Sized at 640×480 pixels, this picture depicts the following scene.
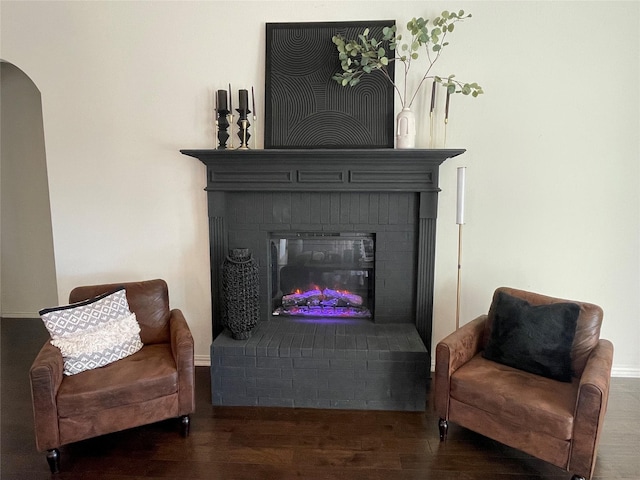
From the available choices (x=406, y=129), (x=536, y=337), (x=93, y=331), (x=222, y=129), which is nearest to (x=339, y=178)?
(x=406, y=129)

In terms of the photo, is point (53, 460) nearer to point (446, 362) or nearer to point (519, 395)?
point (446, 362)

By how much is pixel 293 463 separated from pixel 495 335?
134 cm

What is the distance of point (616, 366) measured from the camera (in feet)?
9.51

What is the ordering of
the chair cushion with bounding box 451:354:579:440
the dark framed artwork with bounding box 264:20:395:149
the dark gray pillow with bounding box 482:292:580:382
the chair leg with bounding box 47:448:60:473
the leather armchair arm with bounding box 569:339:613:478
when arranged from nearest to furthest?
the leather armchair arm with bounding box 569:339:613:478
the chair cushion with bounding box 451:354:579:440
the chair leg with bounding box 47:448:60:473
the dark gray pillow with bounding box 482:292:580:382
the dark framed artwork with bounding box 264:20:395:149

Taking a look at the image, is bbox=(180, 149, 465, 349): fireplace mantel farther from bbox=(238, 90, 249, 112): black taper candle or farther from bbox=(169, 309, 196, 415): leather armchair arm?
bbox=(169, 309, 196, 415): leather armchair arm

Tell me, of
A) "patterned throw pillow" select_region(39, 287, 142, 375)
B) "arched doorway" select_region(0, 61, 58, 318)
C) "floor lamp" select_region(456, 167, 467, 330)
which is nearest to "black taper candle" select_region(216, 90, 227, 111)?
"patterned throw pillow" select_region(39, 287, 142, 375)

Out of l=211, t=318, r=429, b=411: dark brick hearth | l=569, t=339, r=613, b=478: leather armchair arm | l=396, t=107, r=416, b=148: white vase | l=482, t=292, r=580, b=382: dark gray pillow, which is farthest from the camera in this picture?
l=396, t=107, r=416, b=148: white vase

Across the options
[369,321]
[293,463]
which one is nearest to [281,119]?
[369,321]

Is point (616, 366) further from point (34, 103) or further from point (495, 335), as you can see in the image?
point (34, 103)

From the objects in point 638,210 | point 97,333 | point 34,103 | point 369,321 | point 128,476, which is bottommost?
point 128,476

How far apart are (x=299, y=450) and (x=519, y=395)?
3.84 ft

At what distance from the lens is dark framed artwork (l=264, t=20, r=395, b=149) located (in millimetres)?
2713

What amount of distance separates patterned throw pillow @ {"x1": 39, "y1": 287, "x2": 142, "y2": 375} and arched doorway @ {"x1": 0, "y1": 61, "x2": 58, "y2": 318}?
218 centimetres

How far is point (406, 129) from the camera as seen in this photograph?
8.56ft
